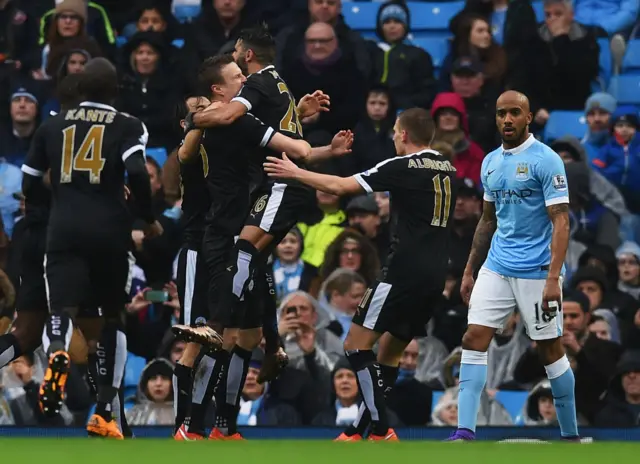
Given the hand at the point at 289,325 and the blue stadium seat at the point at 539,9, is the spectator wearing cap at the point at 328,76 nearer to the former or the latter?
the blue stadium seat at the point at 539,9

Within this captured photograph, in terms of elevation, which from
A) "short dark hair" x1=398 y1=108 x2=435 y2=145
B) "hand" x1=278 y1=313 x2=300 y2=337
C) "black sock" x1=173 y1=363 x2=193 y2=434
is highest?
"short dark hair" x1=398 y1=108 x2=435 y2=145

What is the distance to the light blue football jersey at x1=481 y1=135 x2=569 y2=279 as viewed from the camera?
10703 mm

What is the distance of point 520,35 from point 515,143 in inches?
269

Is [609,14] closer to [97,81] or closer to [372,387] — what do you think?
[372,387]

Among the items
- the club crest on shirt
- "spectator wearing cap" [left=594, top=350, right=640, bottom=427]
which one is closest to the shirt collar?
the club crest on shirt

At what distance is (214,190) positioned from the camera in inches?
448

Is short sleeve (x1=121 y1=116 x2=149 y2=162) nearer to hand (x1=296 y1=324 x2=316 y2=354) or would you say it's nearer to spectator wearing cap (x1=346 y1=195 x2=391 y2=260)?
hand (x1=296 y1=324 x2=316 y2=354)

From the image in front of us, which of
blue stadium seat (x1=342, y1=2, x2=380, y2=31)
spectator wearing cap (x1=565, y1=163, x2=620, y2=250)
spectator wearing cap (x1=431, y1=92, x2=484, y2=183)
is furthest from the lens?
blue stadium seat (x1=342, y1=2, x2=380, y2=31)

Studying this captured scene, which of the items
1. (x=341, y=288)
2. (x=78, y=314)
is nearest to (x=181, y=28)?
(x=341, y=288)

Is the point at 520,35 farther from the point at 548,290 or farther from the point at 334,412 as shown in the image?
the point at 548,290

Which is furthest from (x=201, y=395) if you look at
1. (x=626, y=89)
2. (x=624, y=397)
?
(x=626, y=89)

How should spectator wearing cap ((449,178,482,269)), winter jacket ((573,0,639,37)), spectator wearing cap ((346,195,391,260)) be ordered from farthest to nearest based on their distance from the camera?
winter jacket ((573,0,639,37))
spectator wearing cap ((346,195,391,260))
spectator wearing cap ((449,178,482,269))

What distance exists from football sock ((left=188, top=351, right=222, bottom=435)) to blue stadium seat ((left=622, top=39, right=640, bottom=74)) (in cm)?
853

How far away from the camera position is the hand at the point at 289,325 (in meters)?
14.0
